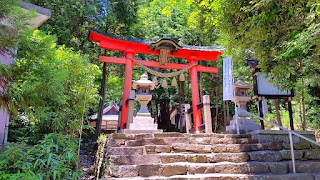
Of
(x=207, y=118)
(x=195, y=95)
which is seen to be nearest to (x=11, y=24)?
(x=207, y=118)

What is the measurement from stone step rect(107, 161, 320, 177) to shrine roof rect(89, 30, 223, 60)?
5.16 m

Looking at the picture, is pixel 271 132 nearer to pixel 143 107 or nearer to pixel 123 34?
pixel 143 107

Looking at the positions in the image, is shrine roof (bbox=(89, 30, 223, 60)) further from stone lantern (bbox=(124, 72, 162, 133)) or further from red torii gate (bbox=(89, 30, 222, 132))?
stone lantern (bbox=(124, 72, 162, 133))

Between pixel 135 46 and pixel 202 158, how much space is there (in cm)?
580

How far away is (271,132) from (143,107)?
141 inches

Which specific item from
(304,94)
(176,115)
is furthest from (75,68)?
(176,115)

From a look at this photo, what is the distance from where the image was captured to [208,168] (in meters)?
3.95

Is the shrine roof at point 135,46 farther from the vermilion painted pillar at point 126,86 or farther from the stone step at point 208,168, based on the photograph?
the stone step at point 208,168

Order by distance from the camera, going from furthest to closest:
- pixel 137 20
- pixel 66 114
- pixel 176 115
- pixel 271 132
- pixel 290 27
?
pixel 176 115 < pixel 137 20 < pixel 271 132 < pixel 66 114 < pixel 290 27

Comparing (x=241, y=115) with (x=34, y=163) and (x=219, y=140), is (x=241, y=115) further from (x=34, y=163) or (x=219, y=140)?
(x=34, y=163)

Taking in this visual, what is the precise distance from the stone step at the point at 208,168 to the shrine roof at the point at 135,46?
5161mm

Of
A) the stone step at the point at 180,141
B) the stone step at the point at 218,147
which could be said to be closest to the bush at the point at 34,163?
the stone step at the point at 180,141

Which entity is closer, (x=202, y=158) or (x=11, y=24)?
(x=11, y=24)

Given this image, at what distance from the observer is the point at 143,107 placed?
22.9ft
